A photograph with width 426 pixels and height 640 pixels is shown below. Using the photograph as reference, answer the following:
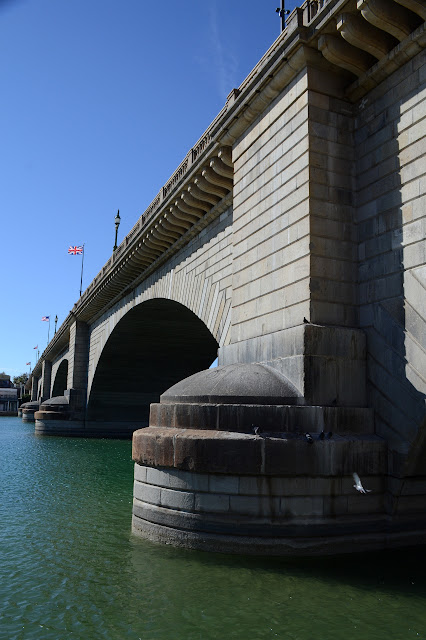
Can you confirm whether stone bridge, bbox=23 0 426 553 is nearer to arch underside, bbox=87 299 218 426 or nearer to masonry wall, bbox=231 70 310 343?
masonry wall, bbox=231 70 310 343

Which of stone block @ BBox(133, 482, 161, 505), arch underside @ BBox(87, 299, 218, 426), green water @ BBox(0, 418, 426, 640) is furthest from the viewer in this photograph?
arch underside @ BBox(87, 299, 218, 426)

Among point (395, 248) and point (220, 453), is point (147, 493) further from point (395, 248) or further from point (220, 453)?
point (395, 248)

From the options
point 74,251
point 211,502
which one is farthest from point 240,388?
point 74,251

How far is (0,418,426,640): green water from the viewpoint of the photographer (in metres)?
6.10

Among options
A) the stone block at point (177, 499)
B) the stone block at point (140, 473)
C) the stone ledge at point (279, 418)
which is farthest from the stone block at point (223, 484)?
the stone block at point (140, 473)

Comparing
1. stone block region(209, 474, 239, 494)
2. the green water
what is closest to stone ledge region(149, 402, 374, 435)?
stone block region(209, 474, 239, 494)

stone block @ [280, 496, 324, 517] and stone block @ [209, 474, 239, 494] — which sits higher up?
stone block @ [209, 474, 239, 494]

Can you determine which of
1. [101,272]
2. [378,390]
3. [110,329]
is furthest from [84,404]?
[378,390]

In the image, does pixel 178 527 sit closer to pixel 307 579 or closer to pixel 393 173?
pixel 307 579

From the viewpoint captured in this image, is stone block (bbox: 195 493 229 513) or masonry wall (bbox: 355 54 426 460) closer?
stone block (bbox: 195 493 229 513)

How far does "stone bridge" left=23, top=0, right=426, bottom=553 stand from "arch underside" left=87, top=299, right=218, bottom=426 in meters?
14.4

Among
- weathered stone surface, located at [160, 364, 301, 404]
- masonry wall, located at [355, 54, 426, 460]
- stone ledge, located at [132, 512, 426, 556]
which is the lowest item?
stone ledge, located at [132, 512, 426, 556]

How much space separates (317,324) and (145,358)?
29.4 m

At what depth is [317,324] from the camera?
955 centimetres
